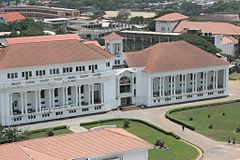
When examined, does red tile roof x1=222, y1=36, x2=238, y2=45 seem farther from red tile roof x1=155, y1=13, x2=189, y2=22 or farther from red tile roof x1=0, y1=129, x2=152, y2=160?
red tile roof x1=0, y1=129, x2=152, y2=160

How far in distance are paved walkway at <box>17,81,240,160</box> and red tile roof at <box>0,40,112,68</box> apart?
957 cm

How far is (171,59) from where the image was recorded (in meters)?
97.0

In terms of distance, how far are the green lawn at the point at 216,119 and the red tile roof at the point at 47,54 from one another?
16890 mm

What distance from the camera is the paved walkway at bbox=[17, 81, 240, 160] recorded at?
6844 cm

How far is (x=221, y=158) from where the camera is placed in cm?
6656

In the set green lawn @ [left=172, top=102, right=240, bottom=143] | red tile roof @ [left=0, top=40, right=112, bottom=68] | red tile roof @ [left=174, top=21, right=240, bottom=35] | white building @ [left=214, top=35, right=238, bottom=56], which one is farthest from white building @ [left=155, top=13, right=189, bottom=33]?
red tile roof @ [left=0, top=40, right=112, bottom=68]

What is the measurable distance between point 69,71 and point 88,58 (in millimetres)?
3873

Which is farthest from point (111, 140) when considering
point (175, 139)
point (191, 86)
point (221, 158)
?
point (191, 86)

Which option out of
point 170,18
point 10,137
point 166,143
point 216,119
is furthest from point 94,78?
point 170,18

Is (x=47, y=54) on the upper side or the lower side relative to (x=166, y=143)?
upper

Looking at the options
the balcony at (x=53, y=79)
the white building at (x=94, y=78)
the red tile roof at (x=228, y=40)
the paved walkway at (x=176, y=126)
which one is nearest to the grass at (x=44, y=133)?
the paved walkway at (x=176, y=126)

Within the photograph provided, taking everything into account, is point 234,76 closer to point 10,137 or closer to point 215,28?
point 215,28

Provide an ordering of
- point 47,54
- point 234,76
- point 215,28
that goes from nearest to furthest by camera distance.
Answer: point 47,54 → point 234,76 → point 215,28

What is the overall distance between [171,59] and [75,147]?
49981mm
